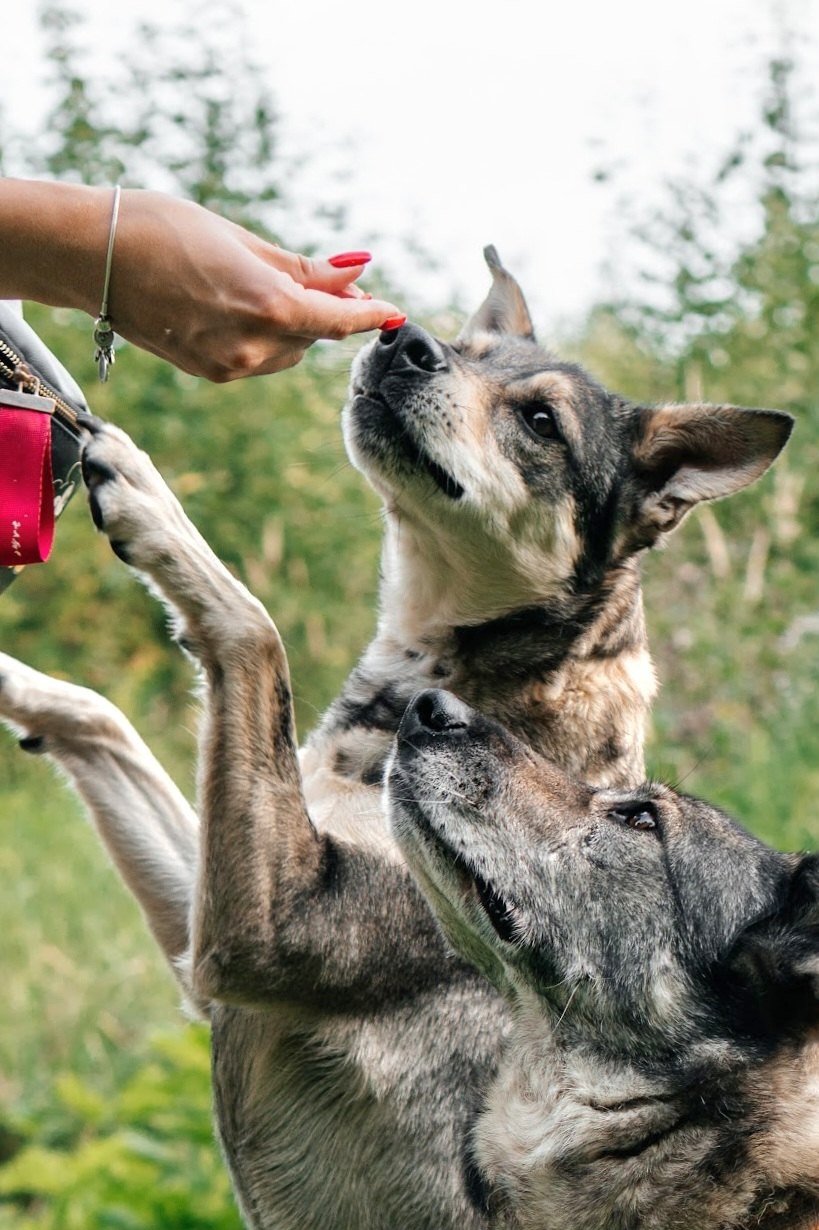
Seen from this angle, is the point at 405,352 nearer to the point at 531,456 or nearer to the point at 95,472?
the point at 531,456

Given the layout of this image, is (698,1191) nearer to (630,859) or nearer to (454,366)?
(630,859)

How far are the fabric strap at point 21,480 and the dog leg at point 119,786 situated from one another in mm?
1130

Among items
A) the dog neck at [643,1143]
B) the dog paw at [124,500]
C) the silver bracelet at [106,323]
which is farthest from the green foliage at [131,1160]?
the silver bracelet at [106,323]

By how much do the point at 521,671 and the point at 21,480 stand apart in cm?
139

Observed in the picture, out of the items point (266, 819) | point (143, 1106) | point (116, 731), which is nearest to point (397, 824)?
point (266, 819)

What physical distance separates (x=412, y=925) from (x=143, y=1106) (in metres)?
2.05

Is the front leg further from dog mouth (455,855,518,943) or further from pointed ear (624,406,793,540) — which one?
pointed ear (624,406,793,540)

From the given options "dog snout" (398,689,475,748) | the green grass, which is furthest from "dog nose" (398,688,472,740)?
the green grass

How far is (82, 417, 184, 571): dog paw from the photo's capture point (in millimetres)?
3410

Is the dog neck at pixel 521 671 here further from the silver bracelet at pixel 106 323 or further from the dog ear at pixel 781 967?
the silver bracelet at pixel 106 323

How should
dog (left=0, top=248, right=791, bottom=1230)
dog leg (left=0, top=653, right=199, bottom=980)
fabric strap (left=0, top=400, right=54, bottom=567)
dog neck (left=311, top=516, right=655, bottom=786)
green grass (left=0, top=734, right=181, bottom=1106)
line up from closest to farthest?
fabric strap (left=0, top=400, right=54, bottom=567) → dog (left=0, top=248, right=791, bottom=1230) → dog neck (left=311, top=516, right=655, bottom=786) → dog leg (left=0, top=653, right=199, bottom=980) → green grass (left=0, top=734, right=181, bottom=1106)

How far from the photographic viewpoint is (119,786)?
13.5 feet

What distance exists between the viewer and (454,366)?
4.09 metres

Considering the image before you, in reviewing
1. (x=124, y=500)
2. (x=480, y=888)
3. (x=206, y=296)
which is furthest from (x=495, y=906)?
(x=206, y=296)
